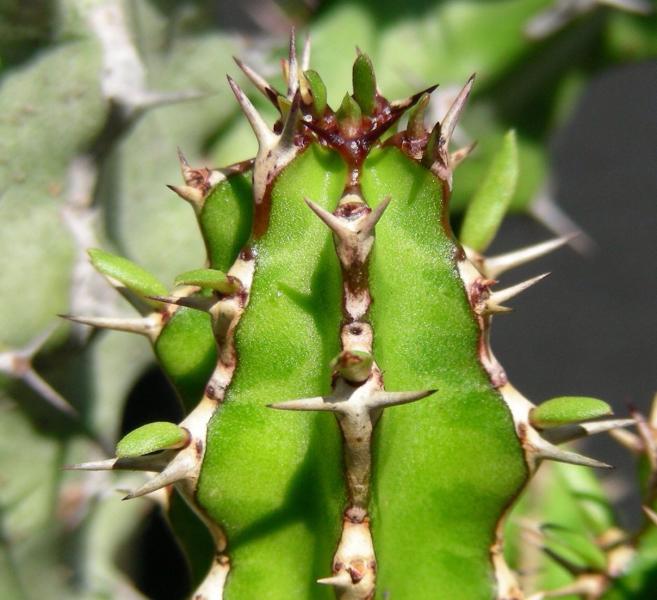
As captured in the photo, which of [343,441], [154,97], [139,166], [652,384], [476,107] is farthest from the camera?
[652,384]

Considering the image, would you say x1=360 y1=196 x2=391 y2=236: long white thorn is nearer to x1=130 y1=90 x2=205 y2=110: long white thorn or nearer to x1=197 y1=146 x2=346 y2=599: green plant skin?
x1=197 y1=146 x2=346 y2=599: green plant skin

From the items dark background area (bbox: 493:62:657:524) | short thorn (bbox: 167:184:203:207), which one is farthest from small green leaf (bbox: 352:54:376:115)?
dark background area (bbox: 493:62:657:524)

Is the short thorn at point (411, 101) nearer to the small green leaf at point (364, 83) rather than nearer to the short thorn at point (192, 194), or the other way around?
the small green leaf at point (364, 83)

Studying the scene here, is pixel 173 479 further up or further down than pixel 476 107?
further down

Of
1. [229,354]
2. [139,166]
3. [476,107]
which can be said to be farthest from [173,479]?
[476,107]

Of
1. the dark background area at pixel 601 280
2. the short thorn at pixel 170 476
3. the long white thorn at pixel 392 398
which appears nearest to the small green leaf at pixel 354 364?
the long white thorn at pixel 392 398

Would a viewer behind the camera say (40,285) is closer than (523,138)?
Yes

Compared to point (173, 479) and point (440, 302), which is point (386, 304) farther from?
point (173, 479)
